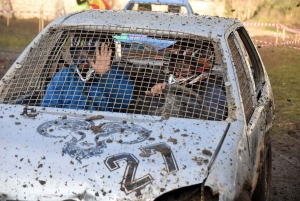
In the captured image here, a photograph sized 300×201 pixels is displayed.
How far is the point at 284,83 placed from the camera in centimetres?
1212

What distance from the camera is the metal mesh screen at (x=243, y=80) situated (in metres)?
3.99

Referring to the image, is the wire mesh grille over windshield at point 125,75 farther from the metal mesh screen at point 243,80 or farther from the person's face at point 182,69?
the metal mesh screen at point 243,80

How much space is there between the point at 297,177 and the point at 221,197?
3328mm

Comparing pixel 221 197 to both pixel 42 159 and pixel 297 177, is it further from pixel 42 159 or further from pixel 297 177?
pixel 297 177

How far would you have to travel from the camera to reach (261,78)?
524 cm

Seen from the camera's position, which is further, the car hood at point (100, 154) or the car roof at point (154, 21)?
the car roof at point (154, 21)

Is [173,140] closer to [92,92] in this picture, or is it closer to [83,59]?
[92,92]

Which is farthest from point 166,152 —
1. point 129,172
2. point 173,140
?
point 129,172

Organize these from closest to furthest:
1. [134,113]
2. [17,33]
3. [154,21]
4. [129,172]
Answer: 1. [129,172]
2. [134,113]
3. [154,21]
4. [17,33]

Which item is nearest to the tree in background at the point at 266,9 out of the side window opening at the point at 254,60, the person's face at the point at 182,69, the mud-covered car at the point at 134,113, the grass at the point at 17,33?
the grass at the point at 17,33

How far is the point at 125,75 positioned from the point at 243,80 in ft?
3.03

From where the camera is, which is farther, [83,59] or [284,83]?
[284,83]

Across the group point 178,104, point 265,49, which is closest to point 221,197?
point 178,104

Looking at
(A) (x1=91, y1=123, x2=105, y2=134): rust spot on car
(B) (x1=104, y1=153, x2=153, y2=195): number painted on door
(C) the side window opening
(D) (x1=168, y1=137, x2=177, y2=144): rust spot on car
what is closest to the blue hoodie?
(A) (x1=91, y1=123, x2=105, y2=134): rust spot on car
